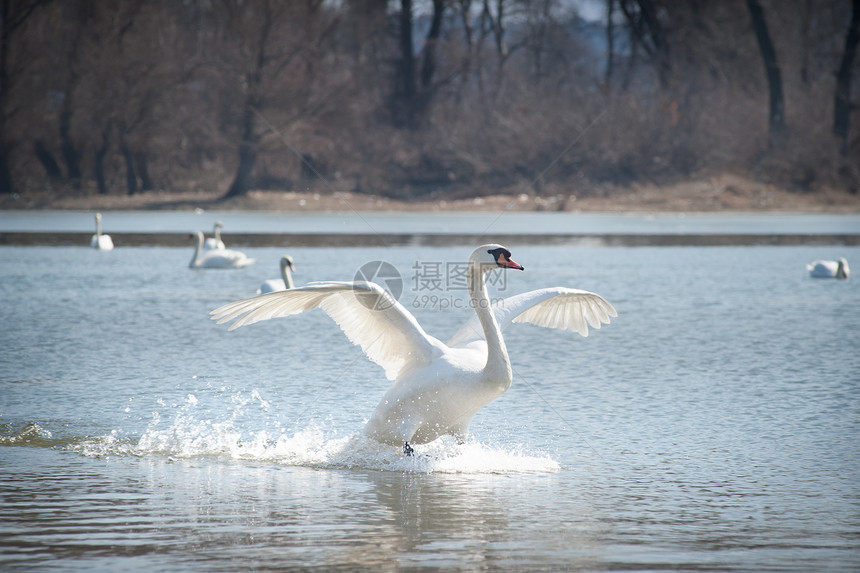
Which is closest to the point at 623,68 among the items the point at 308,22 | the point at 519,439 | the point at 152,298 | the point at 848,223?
the point at 308,22

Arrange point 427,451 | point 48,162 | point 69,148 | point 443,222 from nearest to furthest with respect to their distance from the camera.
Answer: point 427,451 < point 443,222 < point 69,148 < point 48,162

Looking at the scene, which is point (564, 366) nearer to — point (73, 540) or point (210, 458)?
point (210, 458)

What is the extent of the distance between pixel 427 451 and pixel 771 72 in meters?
32.4

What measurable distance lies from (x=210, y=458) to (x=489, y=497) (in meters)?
1.93

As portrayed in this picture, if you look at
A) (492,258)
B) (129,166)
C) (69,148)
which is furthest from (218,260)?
(69,148)

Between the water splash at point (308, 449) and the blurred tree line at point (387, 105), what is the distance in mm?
27007

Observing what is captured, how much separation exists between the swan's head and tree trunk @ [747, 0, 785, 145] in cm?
3118

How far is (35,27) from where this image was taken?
118 feet

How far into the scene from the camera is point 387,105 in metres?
41.7

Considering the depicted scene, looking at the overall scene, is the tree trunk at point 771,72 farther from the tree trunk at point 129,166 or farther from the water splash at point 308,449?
the water splash at point 308,449

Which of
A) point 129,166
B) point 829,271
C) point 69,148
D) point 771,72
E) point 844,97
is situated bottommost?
point 829,271

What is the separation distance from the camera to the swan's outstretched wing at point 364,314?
646cm

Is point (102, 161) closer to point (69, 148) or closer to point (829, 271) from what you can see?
point (69, 148)

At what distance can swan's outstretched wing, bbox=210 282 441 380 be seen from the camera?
646 centimetres
